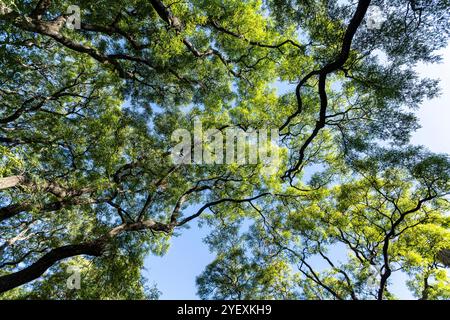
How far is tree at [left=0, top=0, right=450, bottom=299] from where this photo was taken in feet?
20.6

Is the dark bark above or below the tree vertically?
below

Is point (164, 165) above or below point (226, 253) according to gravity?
above

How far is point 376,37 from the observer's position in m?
5.60

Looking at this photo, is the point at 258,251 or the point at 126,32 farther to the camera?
the point at 258,251

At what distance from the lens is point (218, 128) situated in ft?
34.2

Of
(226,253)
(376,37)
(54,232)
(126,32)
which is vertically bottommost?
(226,253)

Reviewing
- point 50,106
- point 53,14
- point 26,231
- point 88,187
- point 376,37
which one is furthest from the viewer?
point 26,231

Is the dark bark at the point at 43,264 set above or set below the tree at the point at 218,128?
below

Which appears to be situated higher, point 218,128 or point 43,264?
point 218,128

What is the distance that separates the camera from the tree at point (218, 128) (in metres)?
6.29
